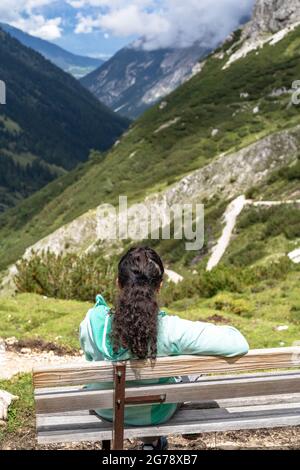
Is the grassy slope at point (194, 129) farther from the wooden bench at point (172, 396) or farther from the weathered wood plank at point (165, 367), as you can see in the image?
the weathered wood plank at point (165, 367)

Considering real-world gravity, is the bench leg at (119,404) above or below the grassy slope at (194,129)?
below

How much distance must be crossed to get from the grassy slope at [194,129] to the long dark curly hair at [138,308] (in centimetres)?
6702

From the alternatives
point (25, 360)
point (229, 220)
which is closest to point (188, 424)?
point (25, 360)

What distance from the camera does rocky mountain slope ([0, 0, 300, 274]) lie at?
53031mm

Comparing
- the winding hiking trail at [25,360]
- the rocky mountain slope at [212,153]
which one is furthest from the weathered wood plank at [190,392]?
the rocky mountain slope at [212,153]

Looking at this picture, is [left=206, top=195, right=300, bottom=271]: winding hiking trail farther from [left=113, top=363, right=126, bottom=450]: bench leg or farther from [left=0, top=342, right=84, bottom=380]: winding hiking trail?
[left=113, top=363, right=126, bottom=450]: bench leg

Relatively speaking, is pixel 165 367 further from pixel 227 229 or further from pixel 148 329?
pixel 227 229

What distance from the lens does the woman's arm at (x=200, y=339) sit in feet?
15.0

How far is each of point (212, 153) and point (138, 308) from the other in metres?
77.8

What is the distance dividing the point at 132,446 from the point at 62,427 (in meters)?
1.74

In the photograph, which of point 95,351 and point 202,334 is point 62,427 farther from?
point 202,334

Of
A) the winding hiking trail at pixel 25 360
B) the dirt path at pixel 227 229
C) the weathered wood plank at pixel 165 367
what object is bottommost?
the winding hiking trail at pixel 25 360

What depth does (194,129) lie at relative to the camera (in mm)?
96250

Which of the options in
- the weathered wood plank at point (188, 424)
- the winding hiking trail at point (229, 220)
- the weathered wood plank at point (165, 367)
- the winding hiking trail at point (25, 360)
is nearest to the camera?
the weathered wood plank at point (165, 367)
